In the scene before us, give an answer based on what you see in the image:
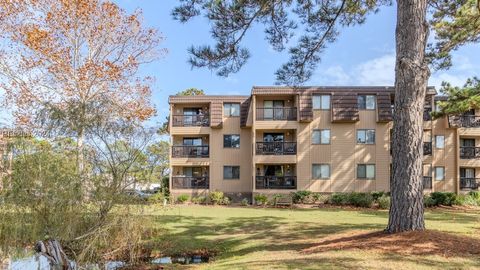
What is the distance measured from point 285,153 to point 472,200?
477 inches

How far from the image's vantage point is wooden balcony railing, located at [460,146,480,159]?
30.0 meters

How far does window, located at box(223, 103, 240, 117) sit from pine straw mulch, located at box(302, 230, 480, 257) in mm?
21678

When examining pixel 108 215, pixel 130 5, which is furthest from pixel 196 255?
pixel 130 5

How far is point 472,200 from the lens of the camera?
82.7ft

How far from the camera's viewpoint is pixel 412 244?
8.43m

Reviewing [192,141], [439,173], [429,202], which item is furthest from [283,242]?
[439,173]

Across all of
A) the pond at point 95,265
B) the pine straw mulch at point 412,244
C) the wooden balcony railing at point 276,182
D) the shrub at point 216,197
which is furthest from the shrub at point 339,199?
the pine straw mulch at point 412,244

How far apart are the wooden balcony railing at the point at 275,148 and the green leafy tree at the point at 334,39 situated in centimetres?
1494

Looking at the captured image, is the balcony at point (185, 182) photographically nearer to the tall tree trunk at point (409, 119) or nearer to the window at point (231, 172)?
the window at point (231, 172)

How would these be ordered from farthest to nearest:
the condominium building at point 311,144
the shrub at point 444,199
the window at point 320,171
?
the window at point 320,171 < the condominium building at point 311,144 < the shrub at point 444,199

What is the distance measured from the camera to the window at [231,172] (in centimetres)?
3064

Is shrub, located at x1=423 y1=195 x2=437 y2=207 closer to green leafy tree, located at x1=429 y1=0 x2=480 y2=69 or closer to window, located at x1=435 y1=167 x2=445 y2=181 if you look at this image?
window, located at x1=435 y1=167 x2=445 y2=181

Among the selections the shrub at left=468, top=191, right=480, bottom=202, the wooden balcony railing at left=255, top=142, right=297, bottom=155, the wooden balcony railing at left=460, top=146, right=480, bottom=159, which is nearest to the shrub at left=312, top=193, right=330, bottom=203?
the wooden balcony railing at left=255, top=142, right=297, bottom=155

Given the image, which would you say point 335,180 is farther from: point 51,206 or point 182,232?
point 51,206
